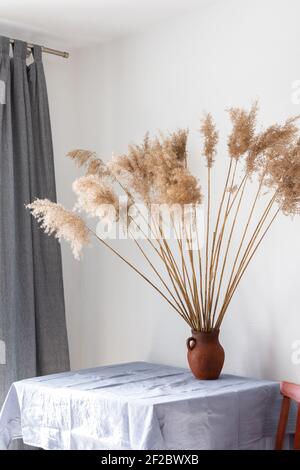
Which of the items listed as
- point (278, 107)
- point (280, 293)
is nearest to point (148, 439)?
point (280, 293)

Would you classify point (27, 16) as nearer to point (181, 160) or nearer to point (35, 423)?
point (181, 160)

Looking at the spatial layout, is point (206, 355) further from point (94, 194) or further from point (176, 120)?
point (176, 120)

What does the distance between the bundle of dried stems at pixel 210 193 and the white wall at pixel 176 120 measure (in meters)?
0.11

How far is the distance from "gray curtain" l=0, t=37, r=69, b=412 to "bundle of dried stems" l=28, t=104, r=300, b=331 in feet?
1.61

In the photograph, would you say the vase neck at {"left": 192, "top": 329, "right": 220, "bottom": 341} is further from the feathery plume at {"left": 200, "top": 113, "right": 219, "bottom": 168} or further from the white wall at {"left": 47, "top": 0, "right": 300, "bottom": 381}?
the feathery plume at {"left": 200, "top": 113, "right": 219, "bottom": 168}

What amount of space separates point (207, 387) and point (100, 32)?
6.35ft

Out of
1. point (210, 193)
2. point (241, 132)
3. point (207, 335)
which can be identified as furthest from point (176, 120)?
point (207, 335)

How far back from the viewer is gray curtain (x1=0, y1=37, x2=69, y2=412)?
338cm

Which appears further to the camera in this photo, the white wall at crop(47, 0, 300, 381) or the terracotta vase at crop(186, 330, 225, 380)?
the white wall at crop(47, 0, 300, 381)

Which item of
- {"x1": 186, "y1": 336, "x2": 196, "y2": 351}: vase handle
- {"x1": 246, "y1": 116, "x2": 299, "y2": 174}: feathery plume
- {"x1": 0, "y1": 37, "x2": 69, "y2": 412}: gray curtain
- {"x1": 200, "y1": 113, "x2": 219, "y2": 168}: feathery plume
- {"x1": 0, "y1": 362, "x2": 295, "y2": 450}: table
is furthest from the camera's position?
{"x1": 0, "y1": 37, "x2": 69, "y2": 412}: gray curtain

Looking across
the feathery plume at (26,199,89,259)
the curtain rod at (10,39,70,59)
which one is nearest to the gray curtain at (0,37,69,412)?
the curtain rod at (10,39,70,59)

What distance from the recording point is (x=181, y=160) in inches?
111

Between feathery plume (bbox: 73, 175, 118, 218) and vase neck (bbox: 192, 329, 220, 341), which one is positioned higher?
feathery plume (bbox: 73, 175, 118, 218)

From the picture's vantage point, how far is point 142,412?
7.96 feet
